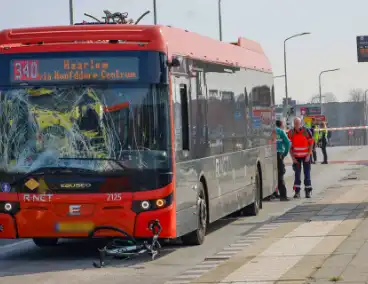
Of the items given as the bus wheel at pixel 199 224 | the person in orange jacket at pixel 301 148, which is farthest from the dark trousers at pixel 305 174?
the bus wheel at pixel 199 224

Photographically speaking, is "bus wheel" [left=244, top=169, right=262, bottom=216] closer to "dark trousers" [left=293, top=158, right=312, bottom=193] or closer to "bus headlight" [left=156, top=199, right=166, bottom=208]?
"dark trousers" [left=293, top=158, right=312, bottom=193]

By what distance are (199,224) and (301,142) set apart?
9.41 meters

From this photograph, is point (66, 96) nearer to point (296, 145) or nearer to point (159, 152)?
point (159, 152)

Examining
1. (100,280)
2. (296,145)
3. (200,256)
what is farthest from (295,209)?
(100,280)

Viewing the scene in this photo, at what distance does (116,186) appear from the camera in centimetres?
1441

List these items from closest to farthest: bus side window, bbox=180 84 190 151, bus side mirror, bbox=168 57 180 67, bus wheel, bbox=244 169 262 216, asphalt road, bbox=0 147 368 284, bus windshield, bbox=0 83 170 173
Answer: asphalt road, bbox=0 147 368 284
bus windshield, bbox=0 83 170 173
bus side mirror, bbox=168 57 180 67
bus side window, bbox=180 84 190 151
bus wheel, bbox=244 169 262 216

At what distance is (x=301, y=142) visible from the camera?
82.8 ft

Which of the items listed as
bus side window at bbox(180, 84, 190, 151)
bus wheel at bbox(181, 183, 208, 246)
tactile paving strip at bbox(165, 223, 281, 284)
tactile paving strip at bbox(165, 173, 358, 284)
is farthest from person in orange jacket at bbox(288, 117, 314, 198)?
bus side window at bbox(180, 84, 190, 151)

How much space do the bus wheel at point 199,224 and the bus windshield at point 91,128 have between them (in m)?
1.82

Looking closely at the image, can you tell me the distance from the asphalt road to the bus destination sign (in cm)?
237

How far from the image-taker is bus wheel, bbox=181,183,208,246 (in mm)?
16125

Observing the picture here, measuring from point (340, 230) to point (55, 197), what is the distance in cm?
440

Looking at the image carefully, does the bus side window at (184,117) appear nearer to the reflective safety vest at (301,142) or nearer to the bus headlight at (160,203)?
the bus headlight at (160,203)

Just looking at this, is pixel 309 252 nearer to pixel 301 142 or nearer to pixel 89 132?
pixel 89 132
